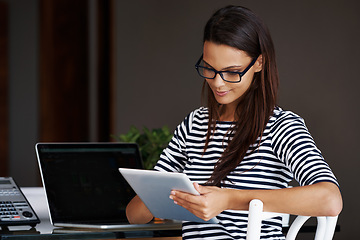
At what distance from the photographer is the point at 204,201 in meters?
1.11

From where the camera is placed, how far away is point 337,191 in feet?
3.67

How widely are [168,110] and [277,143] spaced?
6.60ft

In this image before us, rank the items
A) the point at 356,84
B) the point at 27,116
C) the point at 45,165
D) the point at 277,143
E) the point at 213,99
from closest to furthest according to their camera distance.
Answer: the point at 277,143, the point at 213,99, the point at 45,165, the point at 356,84, the point at 27,116

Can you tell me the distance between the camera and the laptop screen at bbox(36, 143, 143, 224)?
1492 mm

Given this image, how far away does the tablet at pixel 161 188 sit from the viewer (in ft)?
3.61

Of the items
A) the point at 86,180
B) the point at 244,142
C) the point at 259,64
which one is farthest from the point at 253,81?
the point at 86,180

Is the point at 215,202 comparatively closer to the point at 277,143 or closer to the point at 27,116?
the point at 277,143

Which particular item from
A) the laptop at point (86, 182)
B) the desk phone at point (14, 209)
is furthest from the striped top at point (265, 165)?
the desk phone at point (14, 209)

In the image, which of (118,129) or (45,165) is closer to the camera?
(45,165)

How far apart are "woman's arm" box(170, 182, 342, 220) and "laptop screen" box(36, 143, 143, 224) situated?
44 cm

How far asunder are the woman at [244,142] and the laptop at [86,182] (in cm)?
26

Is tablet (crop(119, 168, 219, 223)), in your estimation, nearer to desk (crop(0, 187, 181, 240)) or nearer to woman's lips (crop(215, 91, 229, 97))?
desk (crop(0, 187, 181, 240))

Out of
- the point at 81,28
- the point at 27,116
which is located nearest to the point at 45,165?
the point at 81,28

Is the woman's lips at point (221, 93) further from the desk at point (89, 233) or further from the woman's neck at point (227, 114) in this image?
the desk at point (89, 233)
